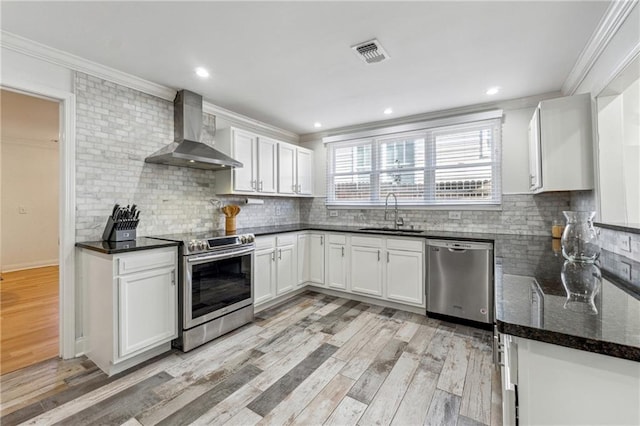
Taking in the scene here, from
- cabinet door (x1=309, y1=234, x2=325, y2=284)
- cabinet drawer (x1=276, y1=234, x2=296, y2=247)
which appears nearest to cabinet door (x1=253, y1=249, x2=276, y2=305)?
cabinet drawer (x1=276, y1=234, x2=296, y2=247)

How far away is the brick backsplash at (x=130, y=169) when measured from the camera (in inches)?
101

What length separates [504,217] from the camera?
346cm

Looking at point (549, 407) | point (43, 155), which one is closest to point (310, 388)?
point (549, 407)

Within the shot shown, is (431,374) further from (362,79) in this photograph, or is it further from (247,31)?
(247,31)

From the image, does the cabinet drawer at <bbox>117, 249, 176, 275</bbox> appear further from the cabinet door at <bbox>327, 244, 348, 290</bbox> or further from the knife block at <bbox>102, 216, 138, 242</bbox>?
the cabinet door at <bbox>327, 244, 348, 290</bbox>

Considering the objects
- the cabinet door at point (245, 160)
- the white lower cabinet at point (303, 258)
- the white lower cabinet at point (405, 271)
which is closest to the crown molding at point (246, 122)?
the cabinet door at point (245, 160)

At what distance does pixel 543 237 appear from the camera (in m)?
3.11

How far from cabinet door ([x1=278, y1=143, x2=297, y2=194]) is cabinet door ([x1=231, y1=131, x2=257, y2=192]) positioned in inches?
19.6

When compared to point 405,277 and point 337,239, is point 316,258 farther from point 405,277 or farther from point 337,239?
point 405,277

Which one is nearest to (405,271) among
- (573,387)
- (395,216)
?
(395,216)

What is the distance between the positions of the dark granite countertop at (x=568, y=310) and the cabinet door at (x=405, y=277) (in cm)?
179

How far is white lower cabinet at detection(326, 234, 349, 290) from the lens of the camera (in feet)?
12.9

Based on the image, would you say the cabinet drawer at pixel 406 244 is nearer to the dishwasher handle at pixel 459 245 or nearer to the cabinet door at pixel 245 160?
the dishwasher handle at pixel 459 245

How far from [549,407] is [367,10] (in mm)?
2182
